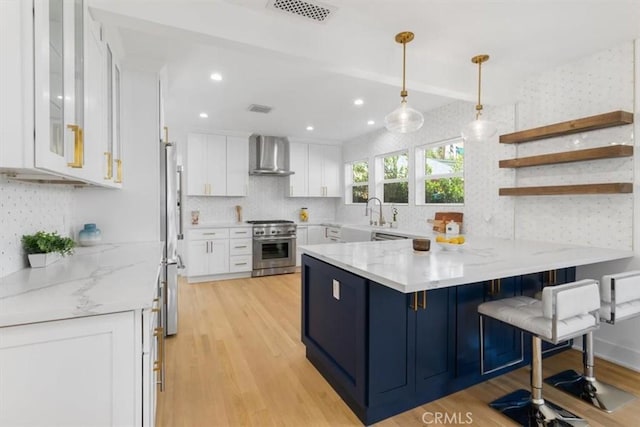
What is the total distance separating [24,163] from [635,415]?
331 cm

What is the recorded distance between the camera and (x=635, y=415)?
6.28 ft

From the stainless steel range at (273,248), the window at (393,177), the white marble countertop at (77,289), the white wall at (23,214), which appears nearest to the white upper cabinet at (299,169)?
the stainless steel range at (273,248)

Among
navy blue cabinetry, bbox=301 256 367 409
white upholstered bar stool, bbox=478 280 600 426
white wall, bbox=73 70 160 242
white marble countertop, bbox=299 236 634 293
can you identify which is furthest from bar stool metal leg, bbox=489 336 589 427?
white wall, bbox=73 70 160 242

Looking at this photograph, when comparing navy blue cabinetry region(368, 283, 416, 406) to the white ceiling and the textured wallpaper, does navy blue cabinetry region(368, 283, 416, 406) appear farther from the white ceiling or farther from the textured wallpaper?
the textured wallpaper

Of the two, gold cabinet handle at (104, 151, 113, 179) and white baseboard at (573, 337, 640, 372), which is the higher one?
gold cabinet handle at (104, 151, 113, 179)

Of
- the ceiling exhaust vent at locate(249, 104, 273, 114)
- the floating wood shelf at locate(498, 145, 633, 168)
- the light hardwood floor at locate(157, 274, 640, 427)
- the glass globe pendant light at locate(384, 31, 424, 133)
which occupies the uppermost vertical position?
the ceiling exhaust vent at locate(249, 104, 273, 114)

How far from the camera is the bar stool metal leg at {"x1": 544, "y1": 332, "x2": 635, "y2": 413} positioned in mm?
2025

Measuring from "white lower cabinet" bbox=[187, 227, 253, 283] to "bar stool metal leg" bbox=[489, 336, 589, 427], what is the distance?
417 cm

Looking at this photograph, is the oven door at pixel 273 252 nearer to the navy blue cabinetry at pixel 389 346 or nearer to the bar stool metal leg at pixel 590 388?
the navy blue cabinetry at pixel 389 346

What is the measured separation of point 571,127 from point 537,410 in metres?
2.21

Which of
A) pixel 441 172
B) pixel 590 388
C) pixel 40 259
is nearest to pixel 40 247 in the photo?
pixel 40 259

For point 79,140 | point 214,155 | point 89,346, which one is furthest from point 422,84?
point 214,155

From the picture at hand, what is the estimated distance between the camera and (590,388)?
2119mm

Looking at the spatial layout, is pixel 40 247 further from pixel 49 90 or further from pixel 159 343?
pixel 49 90
